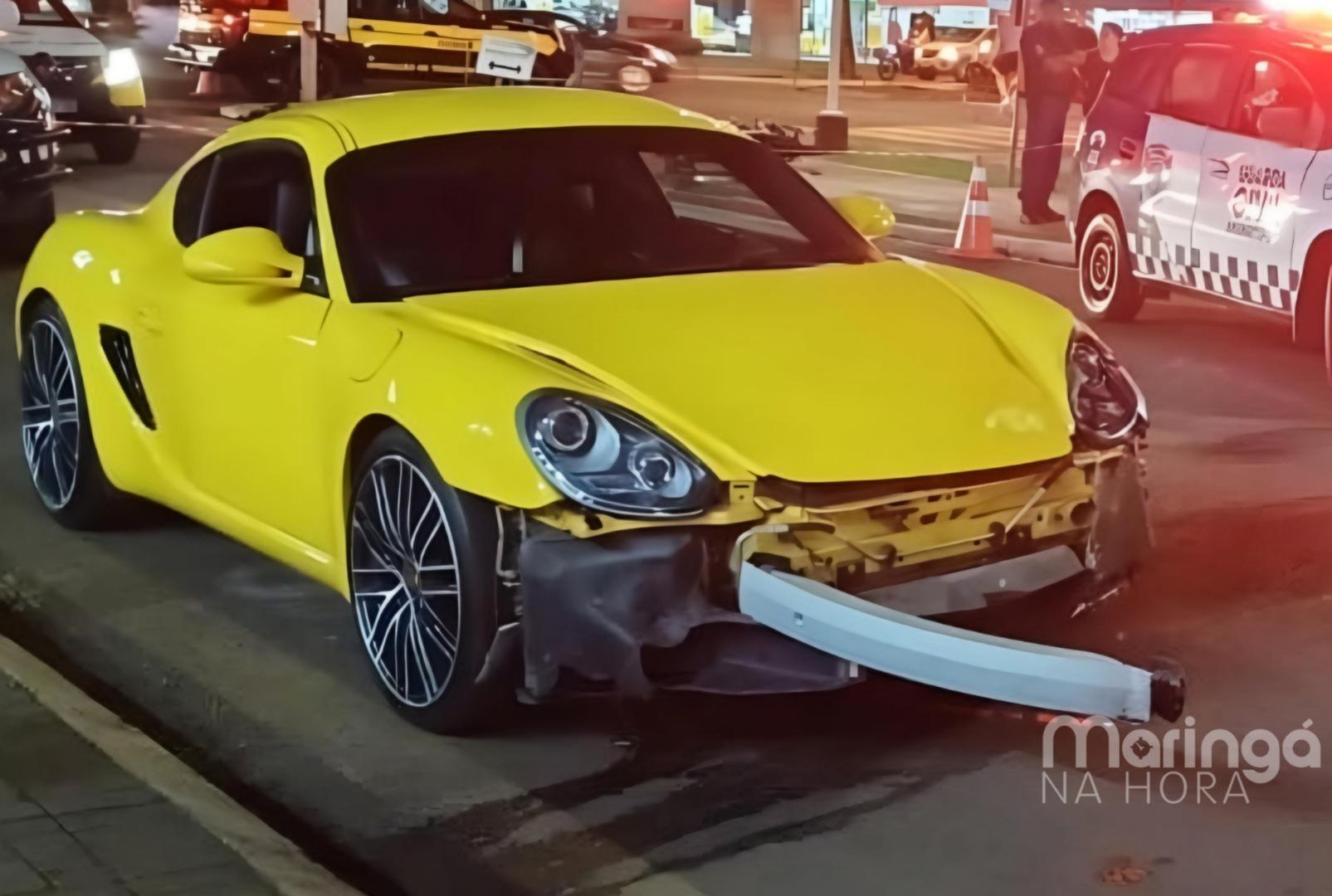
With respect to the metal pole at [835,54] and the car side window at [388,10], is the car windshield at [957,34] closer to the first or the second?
the car side window at [388,10]

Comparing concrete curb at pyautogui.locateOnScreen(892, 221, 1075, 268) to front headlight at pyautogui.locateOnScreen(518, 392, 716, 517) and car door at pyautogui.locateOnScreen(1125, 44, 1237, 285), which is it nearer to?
car door at pyautogui.locateOnScreen(1125, 44, 1237, 285)

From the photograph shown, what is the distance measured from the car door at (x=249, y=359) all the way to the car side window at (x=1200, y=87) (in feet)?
19.5

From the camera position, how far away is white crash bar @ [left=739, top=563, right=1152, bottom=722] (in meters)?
3.89

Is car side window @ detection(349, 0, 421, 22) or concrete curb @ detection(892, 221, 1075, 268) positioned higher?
car side window @ detection(349, 0, 421, 22)

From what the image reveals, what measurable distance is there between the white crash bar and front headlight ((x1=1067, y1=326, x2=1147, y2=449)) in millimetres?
840

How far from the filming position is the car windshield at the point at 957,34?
4184 centimetres

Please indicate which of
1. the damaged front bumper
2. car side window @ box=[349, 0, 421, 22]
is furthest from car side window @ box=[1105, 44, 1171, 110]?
car side window @ box=[349, 0, 421, 22]

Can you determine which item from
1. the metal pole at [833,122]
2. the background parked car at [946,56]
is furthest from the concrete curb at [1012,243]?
the background parked car at [946,56]

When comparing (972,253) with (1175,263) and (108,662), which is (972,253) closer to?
(1175,263)

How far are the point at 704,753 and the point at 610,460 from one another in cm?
83

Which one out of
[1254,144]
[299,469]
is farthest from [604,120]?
[1254,144]

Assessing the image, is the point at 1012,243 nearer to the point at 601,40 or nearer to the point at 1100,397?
the point at 1100,397

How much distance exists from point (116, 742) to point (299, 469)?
96 centimetres

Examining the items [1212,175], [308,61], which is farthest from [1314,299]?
[308,61]
